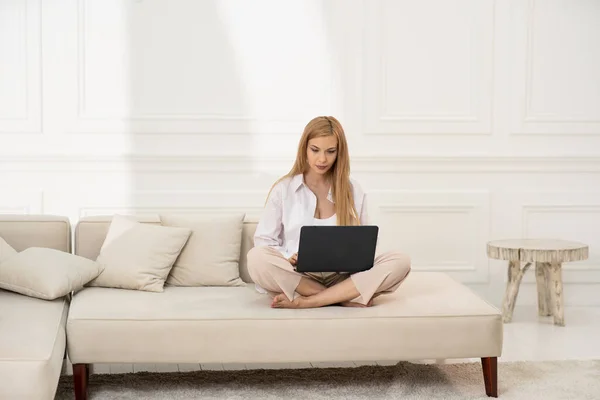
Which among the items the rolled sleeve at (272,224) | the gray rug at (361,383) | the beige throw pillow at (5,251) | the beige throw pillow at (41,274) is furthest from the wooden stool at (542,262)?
the beige throw pillow at (5,251)

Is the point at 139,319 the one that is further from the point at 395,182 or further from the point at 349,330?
the point at 395,182

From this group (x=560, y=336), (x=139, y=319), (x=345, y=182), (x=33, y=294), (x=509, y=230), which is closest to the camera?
(x=139, y=319)

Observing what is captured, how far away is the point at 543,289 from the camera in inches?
194

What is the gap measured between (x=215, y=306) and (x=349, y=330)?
1.81 ft

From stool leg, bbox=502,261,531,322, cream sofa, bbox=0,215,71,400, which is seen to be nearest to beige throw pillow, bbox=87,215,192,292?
cream sofa, bbox=0,215,71,400

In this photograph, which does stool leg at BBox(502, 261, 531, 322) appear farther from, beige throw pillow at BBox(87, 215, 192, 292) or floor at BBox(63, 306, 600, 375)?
beige throw pillow at BBox(87, 215, 192, 292)

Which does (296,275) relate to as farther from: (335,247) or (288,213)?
(288,213)

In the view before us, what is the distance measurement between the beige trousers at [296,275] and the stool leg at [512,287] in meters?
1.54

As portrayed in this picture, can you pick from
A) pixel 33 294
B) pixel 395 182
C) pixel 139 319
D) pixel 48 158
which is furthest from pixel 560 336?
pixel 48 158

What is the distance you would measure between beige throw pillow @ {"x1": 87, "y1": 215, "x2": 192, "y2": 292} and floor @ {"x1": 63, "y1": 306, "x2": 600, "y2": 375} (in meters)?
0.39

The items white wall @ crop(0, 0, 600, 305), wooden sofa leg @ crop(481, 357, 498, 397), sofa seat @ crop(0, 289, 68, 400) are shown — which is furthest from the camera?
white wall @ crop(0, 0, 600, 305)

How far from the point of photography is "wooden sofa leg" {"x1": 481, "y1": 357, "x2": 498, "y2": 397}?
3314mm

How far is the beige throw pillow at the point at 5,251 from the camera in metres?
3.57

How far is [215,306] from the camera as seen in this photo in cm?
337
